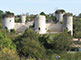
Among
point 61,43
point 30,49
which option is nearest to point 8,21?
point 61,43

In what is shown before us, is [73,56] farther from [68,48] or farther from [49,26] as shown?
[49,26]

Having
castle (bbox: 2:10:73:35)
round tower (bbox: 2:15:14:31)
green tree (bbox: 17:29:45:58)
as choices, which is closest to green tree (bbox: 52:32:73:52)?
green tree (bbox: 17:29:45:58)

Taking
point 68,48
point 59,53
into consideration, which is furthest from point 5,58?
point 68,48

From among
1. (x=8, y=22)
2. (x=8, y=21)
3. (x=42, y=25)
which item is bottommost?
(x=42, y=25)

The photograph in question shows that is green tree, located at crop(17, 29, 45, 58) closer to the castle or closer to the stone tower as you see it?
the castle

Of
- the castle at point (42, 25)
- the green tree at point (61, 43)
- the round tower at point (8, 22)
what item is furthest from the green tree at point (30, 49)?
the round tower at point (8, 22)

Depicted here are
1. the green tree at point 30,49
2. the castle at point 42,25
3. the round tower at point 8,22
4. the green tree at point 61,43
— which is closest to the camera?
the green tree at point 30,49

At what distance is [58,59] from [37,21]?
1604cm

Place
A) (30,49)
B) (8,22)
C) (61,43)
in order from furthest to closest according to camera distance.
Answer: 1. (8,22)
2. (61,43)
3. (30,49)

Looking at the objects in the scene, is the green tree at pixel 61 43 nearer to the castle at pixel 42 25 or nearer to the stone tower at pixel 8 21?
the castle at pixel 42 25

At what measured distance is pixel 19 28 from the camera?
1703 inches

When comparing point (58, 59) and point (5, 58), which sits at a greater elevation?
point (5, 58)

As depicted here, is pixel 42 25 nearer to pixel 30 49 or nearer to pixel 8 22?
pixel 8 22

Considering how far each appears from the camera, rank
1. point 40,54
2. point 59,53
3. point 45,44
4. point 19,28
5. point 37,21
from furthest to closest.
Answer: point 19,28, point 37,21, point 45,44, point 59,53, point 40,54
